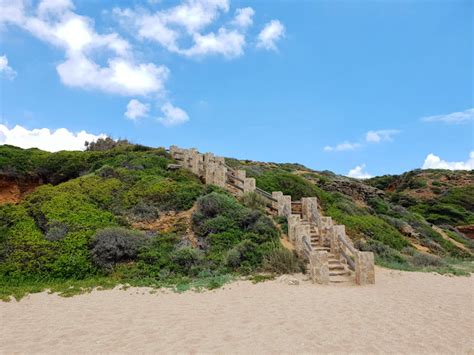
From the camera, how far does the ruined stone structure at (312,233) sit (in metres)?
10.8

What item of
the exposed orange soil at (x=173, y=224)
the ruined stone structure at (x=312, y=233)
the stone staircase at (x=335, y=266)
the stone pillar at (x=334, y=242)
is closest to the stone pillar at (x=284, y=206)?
the ruined stone structure at (x=312, y=233)

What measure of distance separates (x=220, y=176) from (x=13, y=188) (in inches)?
520

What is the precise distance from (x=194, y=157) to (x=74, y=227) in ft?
28.4

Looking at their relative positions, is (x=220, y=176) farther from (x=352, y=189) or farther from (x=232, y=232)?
(x=352, y=189)

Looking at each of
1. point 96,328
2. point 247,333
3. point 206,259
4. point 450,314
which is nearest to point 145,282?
point 206,259

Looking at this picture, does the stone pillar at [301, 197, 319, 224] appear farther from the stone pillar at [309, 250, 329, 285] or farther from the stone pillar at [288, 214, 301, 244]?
the stone pillar at [309, 250, 329, 285]

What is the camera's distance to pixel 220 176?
17969 mm

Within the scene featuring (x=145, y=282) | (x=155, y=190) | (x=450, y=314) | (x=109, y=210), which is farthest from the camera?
(x=155, y=190)

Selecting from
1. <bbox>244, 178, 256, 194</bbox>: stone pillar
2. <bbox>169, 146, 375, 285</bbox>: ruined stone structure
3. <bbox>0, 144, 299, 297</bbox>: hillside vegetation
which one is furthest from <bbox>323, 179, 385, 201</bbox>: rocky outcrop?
<bbox>0, 144, 299, 297</bbox>: hillside vegetation

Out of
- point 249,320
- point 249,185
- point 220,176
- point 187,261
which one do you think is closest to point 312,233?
point 249,185

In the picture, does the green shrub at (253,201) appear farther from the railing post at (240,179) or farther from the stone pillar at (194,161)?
the stone pillar at (194,161)

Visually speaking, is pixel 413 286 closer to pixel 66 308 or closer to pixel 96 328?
A: pixel 96 328

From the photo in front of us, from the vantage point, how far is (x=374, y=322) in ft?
23.6

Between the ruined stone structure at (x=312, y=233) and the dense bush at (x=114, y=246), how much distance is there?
18.9 ft
